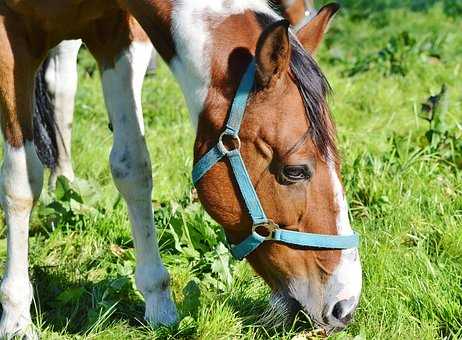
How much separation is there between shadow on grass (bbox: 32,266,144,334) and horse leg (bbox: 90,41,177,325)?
0.37 feet

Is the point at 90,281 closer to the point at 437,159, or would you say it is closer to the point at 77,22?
the point at 77,22

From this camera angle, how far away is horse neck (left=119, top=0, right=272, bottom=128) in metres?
2.61

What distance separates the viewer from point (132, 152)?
128 inches

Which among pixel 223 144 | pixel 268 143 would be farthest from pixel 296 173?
pixel 223 144

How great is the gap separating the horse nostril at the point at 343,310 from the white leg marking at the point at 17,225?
1.04m

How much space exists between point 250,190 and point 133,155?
786 mm

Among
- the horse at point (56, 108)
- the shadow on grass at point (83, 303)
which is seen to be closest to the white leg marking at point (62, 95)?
the horse at point (56, 108)

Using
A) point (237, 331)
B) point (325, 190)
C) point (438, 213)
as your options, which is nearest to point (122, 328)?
point (237, 331)

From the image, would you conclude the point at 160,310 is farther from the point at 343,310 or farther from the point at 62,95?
the point at 62,95

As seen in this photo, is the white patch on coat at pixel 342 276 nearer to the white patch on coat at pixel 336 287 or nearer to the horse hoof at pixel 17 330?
the white patch on coat at pixel 336 287

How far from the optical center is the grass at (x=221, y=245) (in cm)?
298

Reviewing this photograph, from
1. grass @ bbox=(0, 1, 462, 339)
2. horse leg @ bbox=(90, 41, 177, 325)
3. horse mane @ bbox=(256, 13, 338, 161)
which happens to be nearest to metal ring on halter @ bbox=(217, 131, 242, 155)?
horse mane @ bbox=(256, 13, 338, 161)

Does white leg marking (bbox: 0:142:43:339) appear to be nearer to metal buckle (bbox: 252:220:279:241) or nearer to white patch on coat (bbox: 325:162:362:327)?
metal buckle (bbox: 252:220:279:241)

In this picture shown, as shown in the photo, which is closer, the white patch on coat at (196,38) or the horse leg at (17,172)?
the white patch on coat at (196,38)
